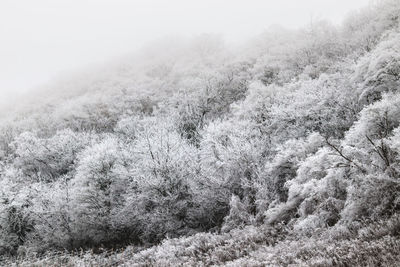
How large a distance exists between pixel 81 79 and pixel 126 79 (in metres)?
27.8

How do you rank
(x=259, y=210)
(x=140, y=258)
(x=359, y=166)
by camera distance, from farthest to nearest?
(x=259, y=210)
(x=140, y=258)
(x=359, y=166)

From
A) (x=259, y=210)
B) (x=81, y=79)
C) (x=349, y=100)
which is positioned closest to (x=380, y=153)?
(x=259, y=210)

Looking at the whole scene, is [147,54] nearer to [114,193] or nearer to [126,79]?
[126,79]

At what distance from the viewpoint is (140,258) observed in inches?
591

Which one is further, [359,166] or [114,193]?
[114,193]

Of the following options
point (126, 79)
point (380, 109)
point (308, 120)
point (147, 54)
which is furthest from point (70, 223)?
point (147, 54)

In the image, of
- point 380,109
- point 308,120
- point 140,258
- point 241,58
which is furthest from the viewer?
point 241,58

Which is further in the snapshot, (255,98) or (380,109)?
(255,98)

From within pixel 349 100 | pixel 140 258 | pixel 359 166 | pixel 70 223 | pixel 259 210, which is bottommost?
pixel 70 223

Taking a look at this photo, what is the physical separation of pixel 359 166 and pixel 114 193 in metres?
22.6

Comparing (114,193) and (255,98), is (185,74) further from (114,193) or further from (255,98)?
(114,193)

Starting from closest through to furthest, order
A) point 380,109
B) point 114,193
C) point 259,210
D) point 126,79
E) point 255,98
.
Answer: point 380,109 < point 259,210 < point 114,193 < point 255,98 < point 126,79

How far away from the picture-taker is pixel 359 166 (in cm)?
1021

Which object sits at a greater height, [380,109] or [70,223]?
[380,109]
